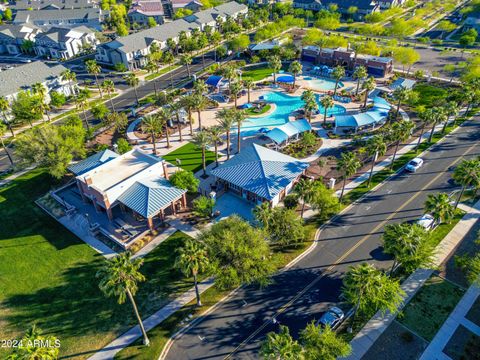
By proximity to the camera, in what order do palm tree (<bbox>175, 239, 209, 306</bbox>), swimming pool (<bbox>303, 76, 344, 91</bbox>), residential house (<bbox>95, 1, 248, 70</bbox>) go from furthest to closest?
residential house (<bbox>95, 1, 248, 70</bbox>) < swimming pool (<bbox>303, 76, 344, 91</bbox>) < palm tree (<bbox>175, 239, 209, 306</bbox>)

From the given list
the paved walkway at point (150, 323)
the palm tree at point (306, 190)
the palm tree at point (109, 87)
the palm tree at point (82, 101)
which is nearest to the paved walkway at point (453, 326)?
the palm tree at point (306, 190)

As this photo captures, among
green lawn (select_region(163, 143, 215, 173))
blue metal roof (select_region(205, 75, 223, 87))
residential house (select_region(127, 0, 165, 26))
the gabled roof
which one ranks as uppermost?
residential house (select_region(127, 0, 165, 26))

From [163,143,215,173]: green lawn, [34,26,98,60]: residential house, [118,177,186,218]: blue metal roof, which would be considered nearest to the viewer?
[118,177,186,218]: blue metal roof

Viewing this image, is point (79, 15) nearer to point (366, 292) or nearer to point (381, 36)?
point (381, 36)

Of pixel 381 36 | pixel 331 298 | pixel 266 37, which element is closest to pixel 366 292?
pixel 331 298

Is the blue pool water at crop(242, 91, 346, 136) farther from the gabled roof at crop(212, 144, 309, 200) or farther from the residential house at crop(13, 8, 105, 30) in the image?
the residential house at crop(13, 8, 105, 30)

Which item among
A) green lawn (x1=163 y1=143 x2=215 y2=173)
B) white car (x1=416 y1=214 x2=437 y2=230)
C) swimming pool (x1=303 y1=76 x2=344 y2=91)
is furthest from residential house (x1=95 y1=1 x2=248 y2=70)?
white car (x1=416 y1=214 x2=437 y2=230)
